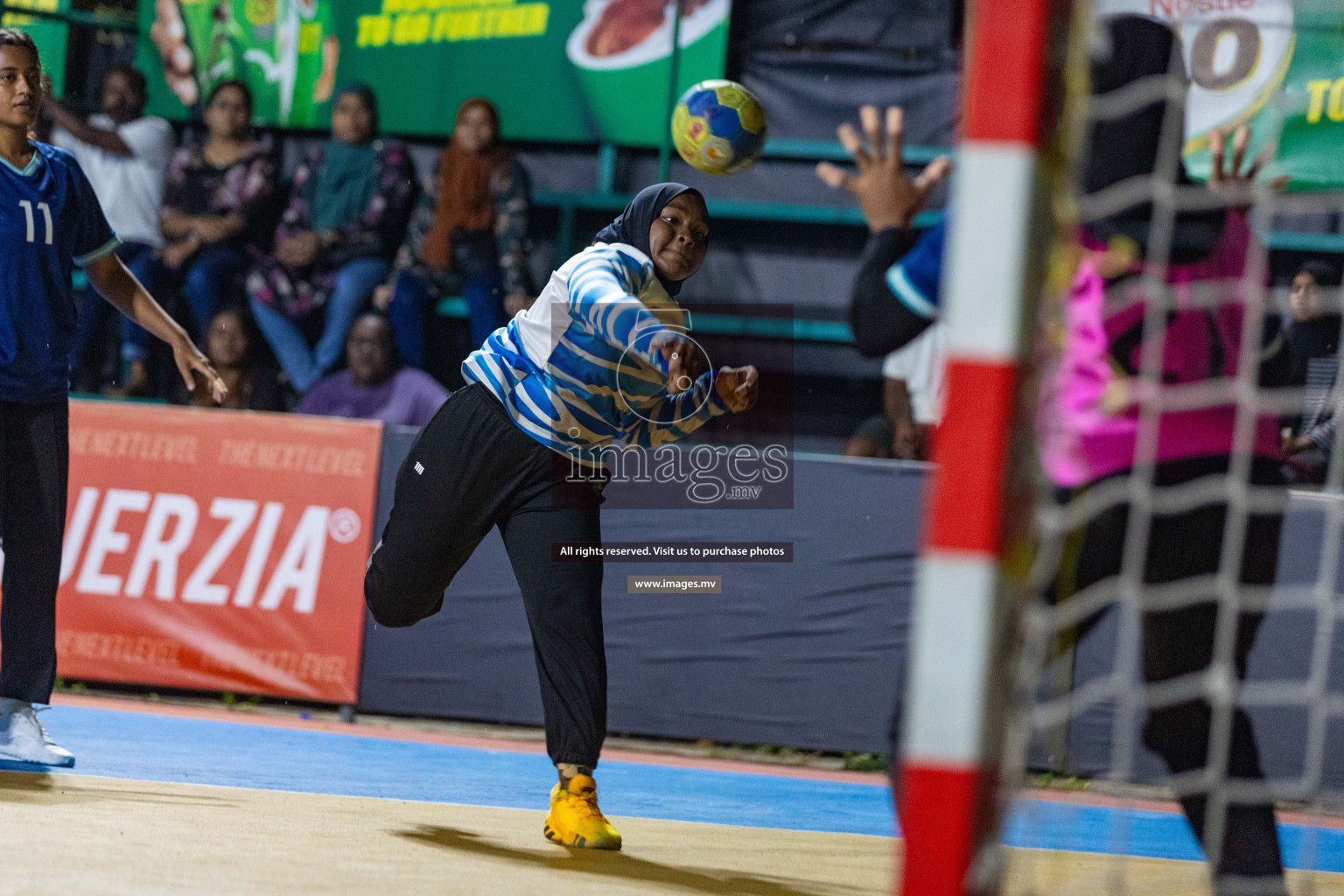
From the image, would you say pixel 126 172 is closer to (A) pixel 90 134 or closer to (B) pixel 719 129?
(A) pixel 90 134

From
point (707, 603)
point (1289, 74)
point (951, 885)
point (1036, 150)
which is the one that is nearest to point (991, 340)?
point (1036, 150)

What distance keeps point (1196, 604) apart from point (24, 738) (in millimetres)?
3393

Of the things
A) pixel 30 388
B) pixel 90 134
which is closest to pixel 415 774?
pixel 30 388

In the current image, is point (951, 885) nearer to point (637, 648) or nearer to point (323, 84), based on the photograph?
point (637, 648)

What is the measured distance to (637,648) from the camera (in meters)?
6.59

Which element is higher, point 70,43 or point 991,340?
point 70,43

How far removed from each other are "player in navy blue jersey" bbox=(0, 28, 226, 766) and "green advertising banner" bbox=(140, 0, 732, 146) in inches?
226

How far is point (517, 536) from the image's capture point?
3.94 m

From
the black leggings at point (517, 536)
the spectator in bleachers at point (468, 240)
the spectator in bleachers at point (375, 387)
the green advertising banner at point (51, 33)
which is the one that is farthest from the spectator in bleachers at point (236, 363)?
the black leggings at point (517, 536)

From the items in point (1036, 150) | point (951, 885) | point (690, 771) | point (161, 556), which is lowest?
point (690, 771)

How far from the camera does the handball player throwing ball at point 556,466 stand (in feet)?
12.6

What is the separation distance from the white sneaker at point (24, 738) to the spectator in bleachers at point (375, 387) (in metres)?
4.22

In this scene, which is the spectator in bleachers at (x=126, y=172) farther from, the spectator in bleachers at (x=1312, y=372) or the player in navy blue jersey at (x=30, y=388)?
the spectator in bleachers at (x=1312, y=372)

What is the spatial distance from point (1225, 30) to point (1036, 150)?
757cm
